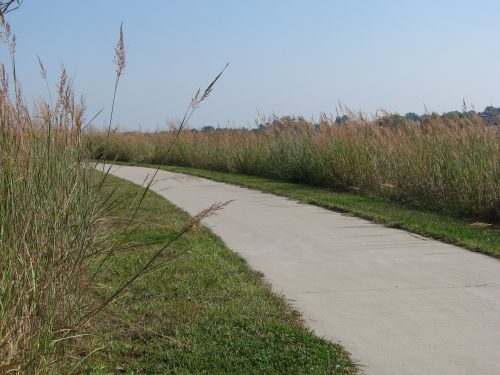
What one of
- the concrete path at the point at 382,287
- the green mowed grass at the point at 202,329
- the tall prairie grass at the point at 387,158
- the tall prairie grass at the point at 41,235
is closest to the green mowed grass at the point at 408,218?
the concrete path at the point at 382,287

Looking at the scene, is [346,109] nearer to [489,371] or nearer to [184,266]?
[184,266]

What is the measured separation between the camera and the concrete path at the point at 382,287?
447 cm

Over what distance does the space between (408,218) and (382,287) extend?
3.98 m

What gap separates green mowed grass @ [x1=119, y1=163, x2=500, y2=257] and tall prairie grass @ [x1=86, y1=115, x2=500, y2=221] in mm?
385

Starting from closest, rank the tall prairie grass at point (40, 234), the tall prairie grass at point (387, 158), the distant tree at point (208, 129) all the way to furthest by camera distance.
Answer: the tall prairie grass at point (40, 234)
the tall prairie grass at point (387, 158)
the distant tree at point (208, 129)

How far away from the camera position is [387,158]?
13141 mm

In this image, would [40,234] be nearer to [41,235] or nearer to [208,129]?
[41,235]

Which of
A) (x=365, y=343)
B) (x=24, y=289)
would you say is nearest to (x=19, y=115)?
(x=24, y=289)

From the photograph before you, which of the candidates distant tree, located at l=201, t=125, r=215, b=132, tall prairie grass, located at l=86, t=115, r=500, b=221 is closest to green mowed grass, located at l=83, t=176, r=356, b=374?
tall prairie grass, located at l=86, t=115, r=500, b=221

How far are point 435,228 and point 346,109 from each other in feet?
27.1

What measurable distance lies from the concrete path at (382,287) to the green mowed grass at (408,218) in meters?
0.27

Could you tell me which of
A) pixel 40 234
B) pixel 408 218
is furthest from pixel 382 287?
pixel 408 218

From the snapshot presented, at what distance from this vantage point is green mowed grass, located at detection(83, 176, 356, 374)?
13.8 feet

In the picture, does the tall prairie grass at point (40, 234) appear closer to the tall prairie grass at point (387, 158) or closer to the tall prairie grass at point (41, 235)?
the tall prairie grass at point (41, 235)
